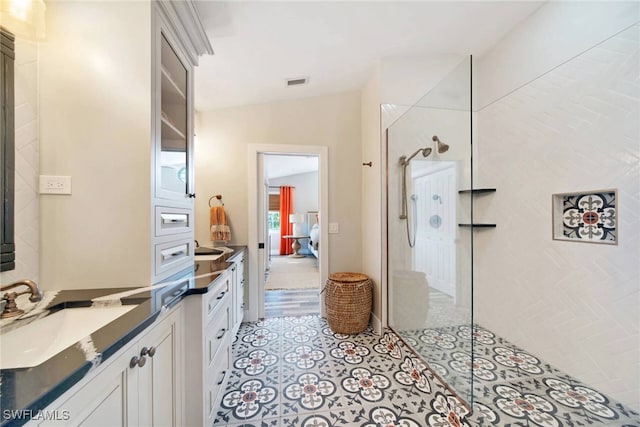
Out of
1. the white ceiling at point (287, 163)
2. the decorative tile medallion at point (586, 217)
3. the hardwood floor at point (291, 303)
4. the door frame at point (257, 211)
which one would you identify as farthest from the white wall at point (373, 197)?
the white ceiling at point (287, 163)

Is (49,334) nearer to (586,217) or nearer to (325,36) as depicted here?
(325,36)

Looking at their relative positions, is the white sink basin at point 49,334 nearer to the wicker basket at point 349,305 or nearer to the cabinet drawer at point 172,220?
the cabinet drawer at point 172,220

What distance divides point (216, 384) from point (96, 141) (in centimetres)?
142

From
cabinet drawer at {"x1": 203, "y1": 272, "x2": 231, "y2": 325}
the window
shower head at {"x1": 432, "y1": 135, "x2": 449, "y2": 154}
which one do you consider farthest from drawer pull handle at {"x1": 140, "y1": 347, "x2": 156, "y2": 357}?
the window

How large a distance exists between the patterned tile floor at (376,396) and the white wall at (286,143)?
3.42 ft

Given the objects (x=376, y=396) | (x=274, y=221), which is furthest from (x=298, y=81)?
(x=274, y=221)

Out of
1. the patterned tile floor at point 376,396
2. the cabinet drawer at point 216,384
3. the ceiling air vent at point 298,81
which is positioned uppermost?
the ceiling air vent at point 298,81

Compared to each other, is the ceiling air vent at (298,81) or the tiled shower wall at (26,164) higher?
the ceiling air vent at (298,81)

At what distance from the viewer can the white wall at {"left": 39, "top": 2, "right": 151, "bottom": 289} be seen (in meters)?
1.14

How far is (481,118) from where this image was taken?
Answer: 236cm

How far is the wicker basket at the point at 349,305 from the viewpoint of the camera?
238 cm

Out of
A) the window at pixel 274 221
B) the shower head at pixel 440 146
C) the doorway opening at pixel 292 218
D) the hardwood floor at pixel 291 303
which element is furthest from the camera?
the window at pixel 274 221

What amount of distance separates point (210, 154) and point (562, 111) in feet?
9.95

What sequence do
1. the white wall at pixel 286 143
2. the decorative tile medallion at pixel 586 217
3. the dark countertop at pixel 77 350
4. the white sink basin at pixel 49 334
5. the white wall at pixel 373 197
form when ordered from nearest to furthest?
the dark countertop at pixel 77 350 < the white sink basin at pixel 49 334 < the decorative tile medallion at pixel 586 217 < the white wall at pixel 373 197 < the white wall at pixel 286 143
